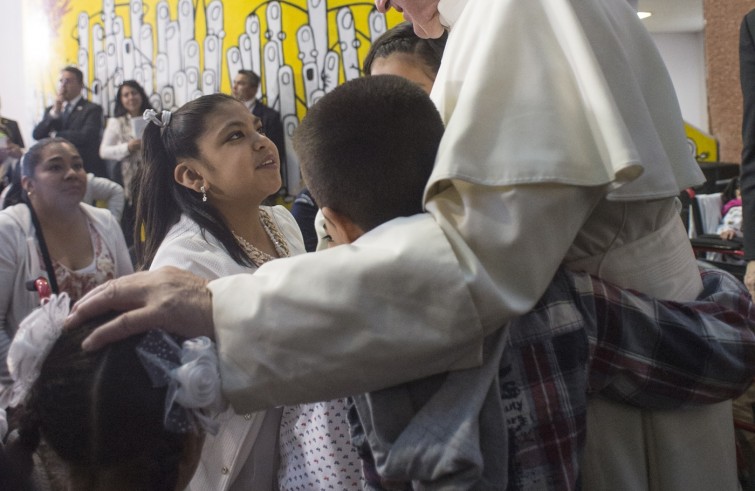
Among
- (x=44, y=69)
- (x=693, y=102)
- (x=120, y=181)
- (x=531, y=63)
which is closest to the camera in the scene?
(x=531, y=63)

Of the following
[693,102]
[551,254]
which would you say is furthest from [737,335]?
[693,102]

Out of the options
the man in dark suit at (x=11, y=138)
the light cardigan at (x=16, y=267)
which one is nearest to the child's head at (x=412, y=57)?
the light cardigan at (x=16, y=267)

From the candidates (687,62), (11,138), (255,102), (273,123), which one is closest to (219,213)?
(273,123)

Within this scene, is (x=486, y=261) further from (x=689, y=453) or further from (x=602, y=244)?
(x=689, y=453)

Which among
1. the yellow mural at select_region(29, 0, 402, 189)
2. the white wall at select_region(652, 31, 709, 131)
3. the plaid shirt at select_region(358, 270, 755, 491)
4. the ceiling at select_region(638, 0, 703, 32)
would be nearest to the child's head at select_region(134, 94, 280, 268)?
the plaid shirt at select_region(358, 270, 755, 491)

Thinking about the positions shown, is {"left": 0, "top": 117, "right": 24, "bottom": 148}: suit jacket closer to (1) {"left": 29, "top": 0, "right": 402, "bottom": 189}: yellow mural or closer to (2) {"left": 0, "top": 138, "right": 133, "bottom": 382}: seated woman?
(1) {"left": 29, "top": 0, "right": 402, "bottom": 189}: yellow mural

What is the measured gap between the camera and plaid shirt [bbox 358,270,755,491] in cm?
108

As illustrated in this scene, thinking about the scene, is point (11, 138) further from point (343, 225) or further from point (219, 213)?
point (343, 225)

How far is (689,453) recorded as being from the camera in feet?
4.02

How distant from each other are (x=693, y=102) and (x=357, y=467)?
1807 cm

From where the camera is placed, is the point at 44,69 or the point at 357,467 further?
the point at 44,69

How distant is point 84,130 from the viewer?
8.41 m

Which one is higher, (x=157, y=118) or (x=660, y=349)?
(x=157, y=118)

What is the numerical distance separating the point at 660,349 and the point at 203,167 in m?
1.51
